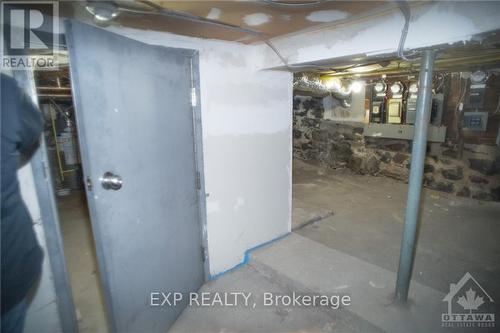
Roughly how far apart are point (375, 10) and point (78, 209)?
448 cm

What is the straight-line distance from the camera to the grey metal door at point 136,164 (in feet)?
3.95

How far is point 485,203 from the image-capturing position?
370 centimetres

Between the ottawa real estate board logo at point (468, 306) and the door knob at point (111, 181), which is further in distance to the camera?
the ottawa real estate board logo at point (468, 306)

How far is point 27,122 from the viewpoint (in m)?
1.05

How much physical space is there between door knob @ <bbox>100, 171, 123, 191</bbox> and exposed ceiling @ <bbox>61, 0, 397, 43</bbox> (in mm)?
801

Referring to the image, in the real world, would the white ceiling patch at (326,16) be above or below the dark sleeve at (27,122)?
above

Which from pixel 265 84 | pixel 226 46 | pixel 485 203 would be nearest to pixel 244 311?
pixel 265 84

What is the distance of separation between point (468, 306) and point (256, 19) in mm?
2342

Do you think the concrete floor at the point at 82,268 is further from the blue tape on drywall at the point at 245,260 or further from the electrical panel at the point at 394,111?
the electrical panel at the point at 394,111

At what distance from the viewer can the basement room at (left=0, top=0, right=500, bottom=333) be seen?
1.21 m

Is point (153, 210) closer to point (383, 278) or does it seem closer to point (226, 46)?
point (226, 46)

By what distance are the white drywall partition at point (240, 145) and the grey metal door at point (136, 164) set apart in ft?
0.57

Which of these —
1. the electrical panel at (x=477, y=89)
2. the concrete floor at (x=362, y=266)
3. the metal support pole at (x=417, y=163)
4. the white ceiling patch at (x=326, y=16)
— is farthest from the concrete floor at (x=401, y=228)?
the white ceiling patch at (x=326, y=16)

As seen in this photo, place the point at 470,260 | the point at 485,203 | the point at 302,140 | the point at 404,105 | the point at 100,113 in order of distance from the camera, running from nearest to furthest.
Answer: the point at 100,113
the point at 470,260
the point at 485,203
the point at 404,105
the point at 302,140
